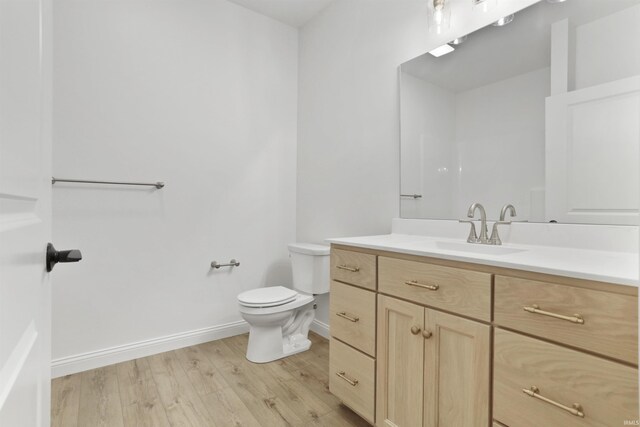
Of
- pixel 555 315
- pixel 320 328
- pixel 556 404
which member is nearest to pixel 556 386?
pixel 556 404

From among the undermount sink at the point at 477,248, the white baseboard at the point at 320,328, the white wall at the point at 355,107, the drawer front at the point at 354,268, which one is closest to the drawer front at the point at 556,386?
the undermount sink at the point at 477,248

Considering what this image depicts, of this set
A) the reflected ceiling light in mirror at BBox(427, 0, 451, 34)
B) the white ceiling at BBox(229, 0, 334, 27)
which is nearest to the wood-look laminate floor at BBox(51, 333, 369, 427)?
the reflected ceiling light in mirror at BBox(427, 0, 451, 34)

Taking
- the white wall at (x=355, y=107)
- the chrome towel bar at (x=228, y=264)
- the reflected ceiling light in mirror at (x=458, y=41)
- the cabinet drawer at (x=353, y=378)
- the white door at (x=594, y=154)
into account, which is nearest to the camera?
the white door at (x=594, y=154)

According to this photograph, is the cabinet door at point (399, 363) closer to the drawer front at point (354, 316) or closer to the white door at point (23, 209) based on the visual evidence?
the drawer front at point (354, 316)

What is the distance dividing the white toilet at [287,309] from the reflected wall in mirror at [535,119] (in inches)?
33.8

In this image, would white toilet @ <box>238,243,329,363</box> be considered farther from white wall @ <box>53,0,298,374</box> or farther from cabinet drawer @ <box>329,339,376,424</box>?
cabinet drawer @ <box>329,339,376,424</box>

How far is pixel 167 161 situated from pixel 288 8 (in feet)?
5.10

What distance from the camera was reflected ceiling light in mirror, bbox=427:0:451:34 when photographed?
1.70 metres

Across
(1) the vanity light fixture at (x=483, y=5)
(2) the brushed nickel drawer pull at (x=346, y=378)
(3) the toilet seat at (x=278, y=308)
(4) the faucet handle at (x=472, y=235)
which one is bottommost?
(2) the brushed nickel drawer pull at (x=346, y=378)

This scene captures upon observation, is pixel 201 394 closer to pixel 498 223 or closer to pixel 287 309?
pixel 287 309

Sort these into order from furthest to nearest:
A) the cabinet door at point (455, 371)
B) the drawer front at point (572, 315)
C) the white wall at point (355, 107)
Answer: the white wall at point (355, 107) → the cabinet door at point (455, 371) → the drawer front at point (572, 315)

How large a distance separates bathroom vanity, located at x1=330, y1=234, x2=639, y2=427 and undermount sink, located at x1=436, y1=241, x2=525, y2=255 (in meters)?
0.04

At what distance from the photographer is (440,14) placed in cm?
171

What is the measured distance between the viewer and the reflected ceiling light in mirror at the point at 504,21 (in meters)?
1.48
